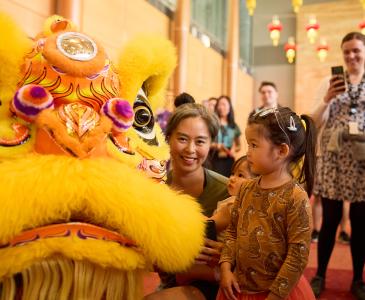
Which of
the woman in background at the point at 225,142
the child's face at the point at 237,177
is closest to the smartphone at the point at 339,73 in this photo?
the child's face at the point at 237,177

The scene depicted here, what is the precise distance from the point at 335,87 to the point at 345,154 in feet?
1.10

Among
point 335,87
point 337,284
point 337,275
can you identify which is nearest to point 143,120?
point 335,87

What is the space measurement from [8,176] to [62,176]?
0.11 metres

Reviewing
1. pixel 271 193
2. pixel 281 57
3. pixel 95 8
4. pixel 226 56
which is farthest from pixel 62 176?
pixel 281 57

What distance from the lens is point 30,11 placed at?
4117 mm

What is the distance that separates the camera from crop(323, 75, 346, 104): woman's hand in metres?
2.11

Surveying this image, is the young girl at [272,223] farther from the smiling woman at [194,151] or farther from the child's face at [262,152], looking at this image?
the smiling woman at [194,151]

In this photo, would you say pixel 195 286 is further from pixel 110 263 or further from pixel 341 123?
pixel 341 123

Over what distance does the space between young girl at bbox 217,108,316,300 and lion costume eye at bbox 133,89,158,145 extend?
0.26 meters

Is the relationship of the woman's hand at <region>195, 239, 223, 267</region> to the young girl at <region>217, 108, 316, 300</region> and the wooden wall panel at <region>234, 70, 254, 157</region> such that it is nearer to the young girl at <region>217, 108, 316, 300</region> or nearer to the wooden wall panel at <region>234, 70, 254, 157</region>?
the young girl at <region>217, 108, 316, 300</region>

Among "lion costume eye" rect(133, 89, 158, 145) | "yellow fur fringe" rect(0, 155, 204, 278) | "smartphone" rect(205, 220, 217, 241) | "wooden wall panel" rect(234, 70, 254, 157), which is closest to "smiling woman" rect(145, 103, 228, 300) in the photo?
"smartphone" rect(205, 220, 217, 241)

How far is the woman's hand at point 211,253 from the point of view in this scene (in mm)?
1262

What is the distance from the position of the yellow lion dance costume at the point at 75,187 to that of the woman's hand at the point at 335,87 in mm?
1265

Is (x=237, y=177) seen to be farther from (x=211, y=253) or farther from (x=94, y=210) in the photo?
(x=94, y=210)
